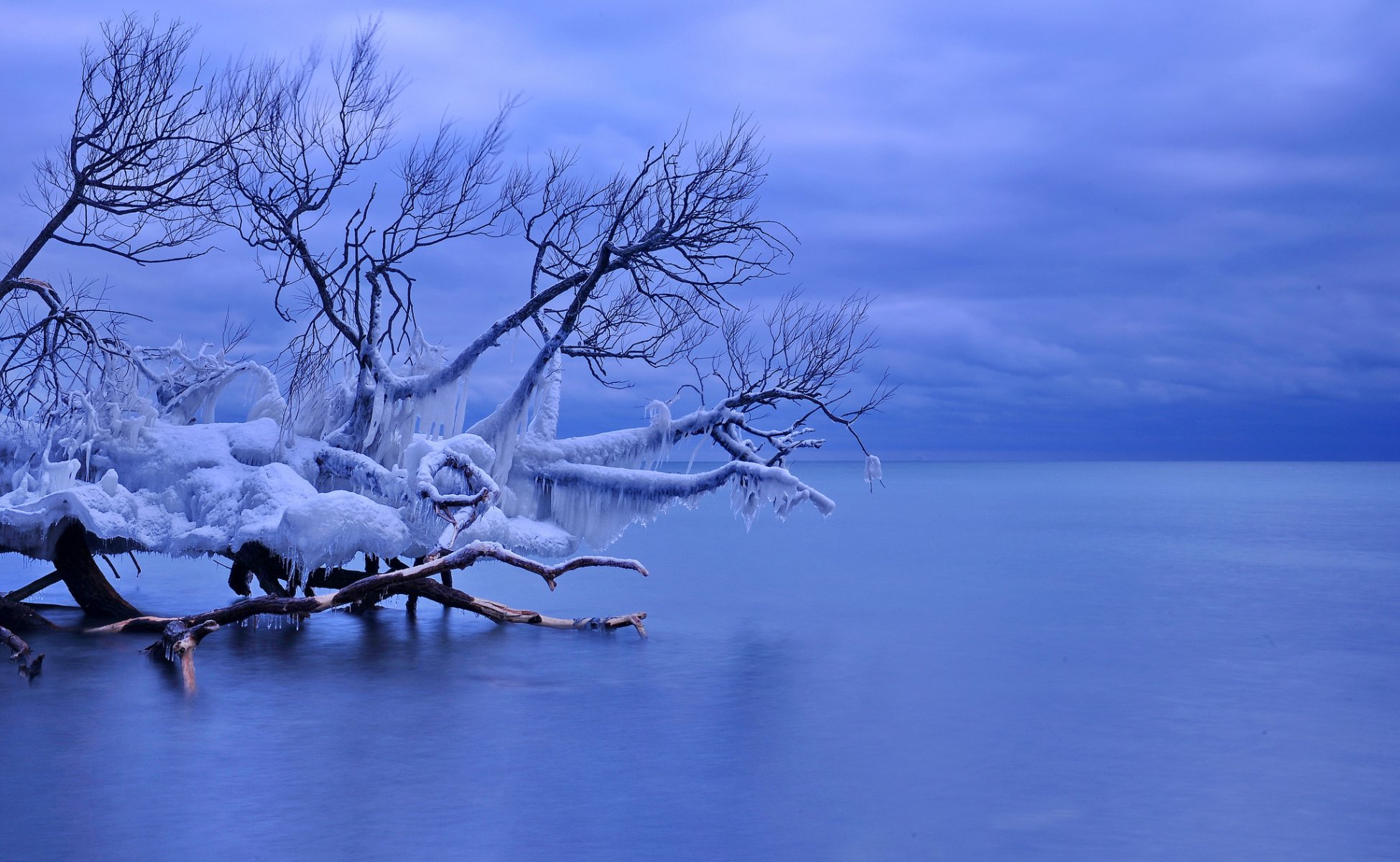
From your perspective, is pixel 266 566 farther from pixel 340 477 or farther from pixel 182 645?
pixel 182 645

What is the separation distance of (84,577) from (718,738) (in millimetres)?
9688

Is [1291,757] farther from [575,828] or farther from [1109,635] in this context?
[1109,635]

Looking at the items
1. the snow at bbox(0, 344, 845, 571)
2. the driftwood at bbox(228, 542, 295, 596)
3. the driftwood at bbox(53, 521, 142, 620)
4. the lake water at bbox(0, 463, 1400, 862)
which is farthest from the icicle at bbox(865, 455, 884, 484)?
the driftwood at bbox(53, 521, 142, 620)

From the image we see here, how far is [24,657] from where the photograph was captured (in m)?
13.0

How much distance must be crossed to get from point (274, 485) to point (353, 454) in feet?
5.83

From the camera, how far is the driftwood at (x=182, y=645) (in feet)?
42.4

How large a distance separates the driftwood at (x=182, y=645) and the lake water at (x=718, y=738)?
25 centimetres

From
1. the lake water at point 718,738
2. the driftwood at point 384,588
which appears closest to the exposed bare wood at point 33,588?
the lake water at point 718,738

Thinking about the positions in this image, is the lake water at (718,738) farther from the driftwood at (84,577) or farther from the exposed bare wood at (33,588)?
the exposed bare wood at (33,588)

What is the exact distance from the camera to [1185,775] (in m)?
11.0

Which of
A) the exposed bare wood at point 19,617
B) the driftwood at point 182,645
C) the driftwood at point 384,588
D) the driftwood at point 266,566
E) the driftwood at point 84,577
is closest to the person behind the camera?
the driftwood at point 182,645

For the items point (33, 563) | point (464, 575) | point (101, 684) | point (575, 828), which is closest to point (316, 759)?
point (575, 828)

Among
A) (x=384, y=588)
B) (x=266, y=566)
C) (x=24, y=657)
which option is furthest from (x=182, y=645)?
(x=266, y=566)

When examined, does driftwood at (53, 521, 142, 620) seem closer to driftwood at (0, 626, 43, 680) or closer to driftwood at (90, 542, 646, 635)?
driftwood at (90, 542, 646, 635)
